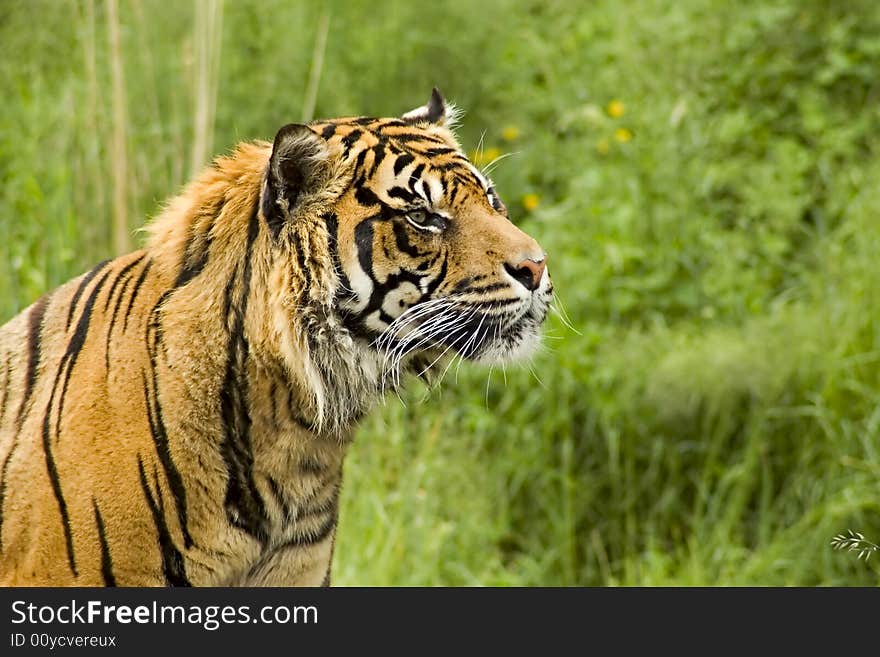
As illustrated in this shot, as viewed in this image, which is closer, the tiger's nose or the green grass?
the tiger's nose

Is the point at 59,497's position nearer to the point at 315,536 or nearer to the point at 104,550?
the point at 104,550

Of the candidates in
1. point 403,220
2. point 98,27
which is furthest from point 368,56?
point 403,220

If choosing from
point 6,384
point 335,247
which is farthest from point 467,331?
point 6,384

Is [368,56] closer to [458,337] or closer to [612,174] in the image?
[612,174]

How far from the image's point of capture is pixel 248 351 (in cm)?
289

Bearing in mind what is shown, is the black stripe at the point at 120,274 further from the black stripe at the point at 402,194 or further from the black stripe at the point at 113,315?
the black stripe at the point at 402,194

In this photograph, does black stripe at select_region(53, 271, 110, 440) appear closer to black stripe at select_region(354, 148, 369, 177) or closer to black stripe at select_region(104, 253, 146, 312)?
black stripe at select_region(104, 253, 146, 312)

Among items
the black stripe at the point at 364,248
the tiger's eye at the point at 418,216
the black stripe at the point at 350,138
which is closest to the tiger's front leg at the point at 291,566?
the black stripe at the point at 364,248

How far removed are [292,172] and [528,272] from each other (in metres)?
0.55

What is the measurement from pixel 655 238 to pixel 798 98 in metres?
1.25

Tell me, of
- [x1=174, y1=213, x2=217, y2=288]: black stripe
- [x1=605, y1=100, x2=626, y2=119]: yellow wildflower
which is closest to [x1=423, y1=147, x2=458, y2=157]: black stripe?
[x1=174, y1=213, x2=217, y2=288]: black stripe

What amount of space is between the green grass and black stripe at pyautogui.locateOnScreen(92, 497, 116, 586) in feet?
6.31

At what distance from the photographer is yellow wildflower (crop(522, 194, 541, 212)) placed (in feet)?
22.1

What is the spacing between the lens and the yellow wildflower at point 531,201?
6.73 metres
